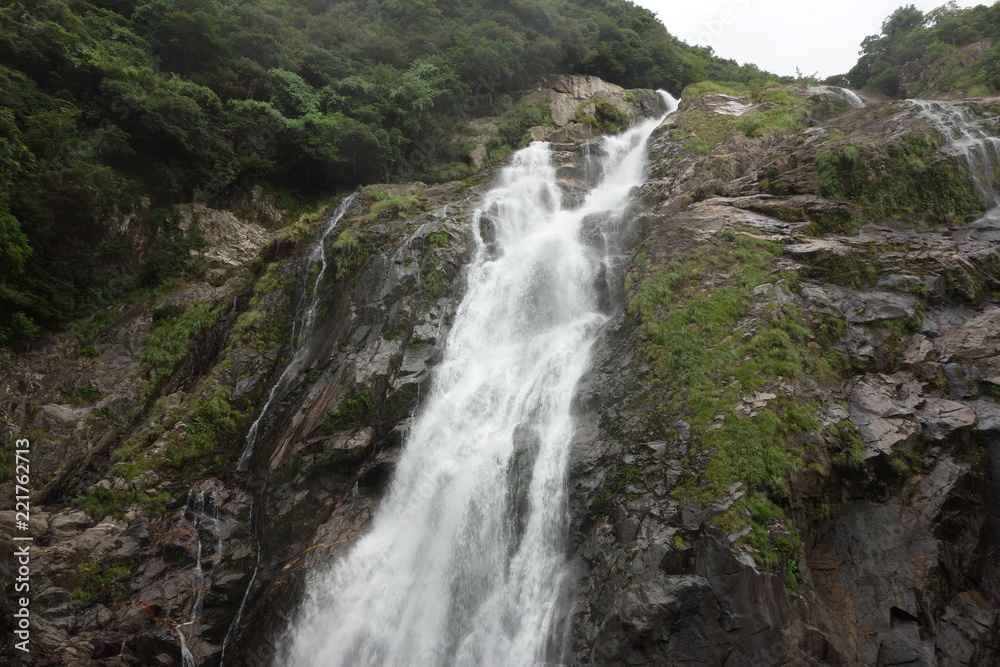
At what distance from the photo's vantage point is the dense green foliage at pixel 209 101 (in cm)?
1250

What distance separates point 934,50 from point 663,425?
2395 cm

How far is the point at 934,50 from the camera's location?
2022 cm

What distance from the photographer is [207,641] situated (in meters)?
8.75

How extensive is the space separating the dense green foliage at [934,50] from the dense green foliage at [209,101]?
43.9 feet

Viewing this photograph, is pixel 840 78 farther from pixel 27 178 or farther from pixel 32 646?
pixel 32 646

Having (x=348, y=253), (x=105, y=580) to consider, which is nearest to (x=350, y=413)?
(x=105, y=580)

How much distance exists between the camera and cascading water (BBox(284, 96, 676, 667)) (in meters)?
7.86

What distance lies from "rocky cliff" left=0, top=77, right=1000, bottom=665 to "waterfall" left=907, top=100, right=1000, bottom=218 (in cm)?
31

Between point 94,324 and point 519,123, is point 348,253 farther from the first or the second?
point 519,123

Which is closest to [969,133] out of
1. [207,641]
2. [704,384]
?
[704,384]

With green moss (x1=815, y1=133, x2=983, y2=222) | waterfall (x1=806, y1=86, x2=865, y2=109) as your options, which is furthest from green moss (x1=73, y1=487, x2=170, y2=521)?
waterfall (x1=806, y1=86, x2=865, y2=109)

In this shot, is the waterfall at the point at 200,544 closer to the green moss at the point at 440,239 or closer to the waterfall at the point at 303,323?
the waterfall at the point at 303,323

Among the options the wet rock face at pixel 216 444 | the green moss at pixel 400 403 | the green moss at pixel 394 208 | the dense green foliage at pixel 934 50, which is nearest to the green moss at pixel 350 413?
the wet rock face at pixel 216 444

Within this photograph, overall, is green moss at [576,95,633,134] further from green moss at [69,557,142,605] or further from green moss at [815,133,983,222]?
green moss at [69,557,142,605]
